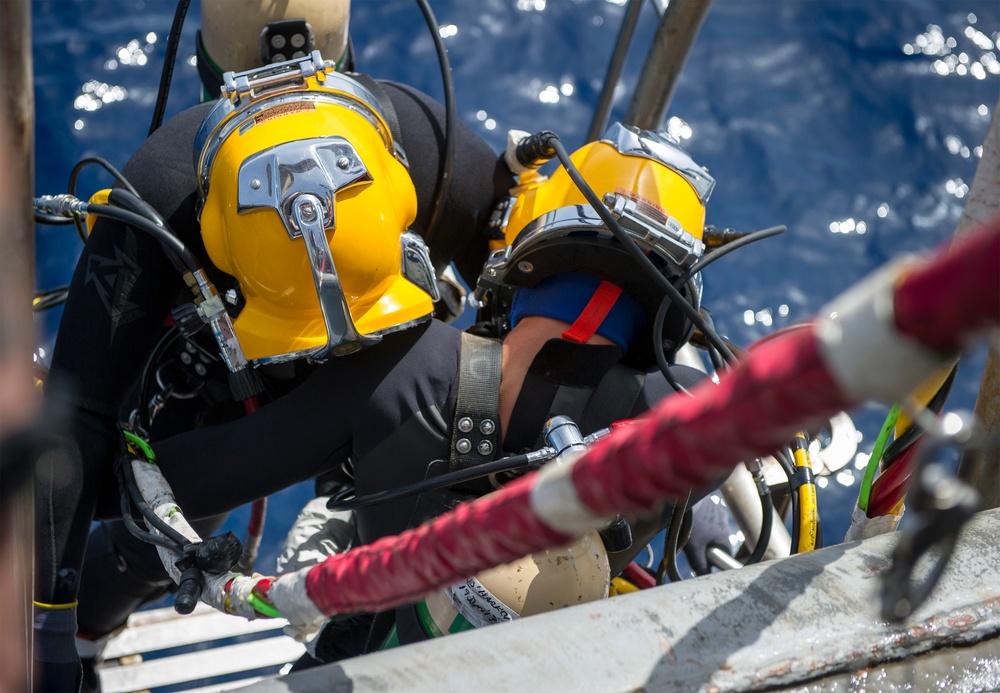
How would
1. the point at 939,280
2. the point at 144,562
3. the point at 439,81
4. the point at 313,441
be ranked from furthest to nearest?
the point at 439,81
the point at 144,562
the point at 313,441
the point at 939,280

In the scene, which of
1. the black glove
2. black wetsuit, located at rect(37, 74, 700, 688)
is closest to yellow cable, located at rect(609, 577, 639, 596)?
the black glove

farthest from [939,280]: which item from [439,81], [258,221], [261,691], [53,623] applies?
[439,81]

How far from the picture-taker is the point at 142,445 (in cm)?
161

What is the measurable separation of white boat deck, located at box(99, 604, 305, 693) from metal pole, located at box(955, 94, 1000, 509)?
5.73ft

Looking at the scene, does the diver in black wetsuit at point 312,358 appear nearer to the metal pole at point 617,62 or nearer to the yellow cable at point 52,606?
the yellow cable at point 52,606

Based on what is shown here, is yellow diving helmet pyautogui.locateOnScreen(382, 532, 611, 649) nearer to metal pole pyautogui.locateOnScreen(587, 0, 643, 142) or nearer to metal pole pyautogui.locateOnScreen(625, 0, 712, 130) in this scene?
metal pole pyautogui.locateOnScreen(625, 0, 712, 130)

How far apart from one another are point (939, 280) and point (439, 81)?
3.80 metres

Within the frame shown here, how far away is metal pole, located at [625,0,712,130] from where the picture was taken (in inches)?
92.0

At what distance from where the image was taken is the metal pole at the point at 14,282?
58cm

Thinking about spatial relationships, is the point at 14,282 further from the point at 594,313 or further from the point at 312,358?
the point at 594,313

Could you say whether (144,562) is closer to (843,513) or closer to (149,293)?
(149,293)

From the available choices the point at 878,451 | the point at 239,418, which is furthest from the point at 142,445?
the point at 878,451

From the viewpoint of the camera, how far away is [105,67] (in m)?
3.85

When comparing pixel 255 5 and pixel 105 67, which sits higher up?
pixel 255 5
